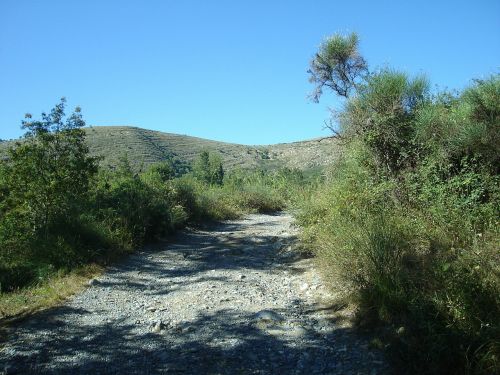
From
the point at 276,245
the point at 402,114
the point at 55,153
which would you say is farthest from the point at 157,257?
the point at 402,114

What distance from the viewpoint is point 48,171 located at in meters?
8.70

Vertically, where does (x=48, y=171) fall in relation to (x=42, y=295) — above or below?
Answer: above

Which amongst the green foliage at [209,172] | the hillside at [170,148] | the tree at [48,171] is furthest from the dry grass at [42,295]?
the hillside at [170,148]

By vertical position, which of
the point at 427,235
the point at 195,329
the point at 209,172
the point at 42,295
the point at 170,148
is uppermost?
the point at 170,148

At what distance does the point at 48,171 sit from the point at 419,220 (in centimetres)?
737

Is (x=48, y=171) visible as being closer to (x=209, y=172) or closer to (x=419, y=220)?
(x=419, y=220)

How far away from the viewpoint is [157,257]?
851cm

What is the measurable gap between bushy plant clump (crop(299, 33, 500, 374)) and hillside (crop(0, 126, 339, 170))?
38644 millimetres

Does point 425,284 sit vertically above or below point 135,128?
below

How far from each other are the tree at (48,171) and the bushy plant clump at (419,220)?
5.09 metres

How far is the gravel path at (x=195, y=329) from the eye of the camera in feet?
12.1

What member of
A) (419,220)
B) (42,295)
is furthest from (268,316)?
(42,295)

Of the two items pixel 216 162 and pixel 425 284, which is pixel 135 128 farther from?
pixel 425 284

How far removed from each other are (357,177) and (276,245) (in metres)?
2.60
